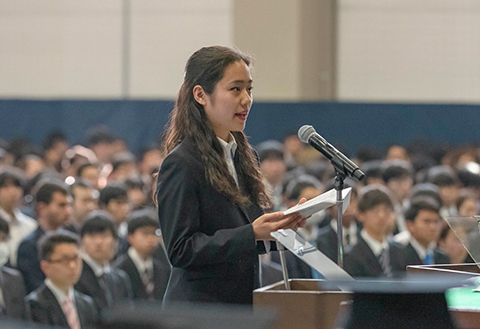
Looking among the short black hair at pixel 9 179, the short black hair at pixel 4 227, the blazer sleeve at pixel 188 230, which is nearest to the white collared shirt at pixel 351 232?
the short black hair at pixel 4 227

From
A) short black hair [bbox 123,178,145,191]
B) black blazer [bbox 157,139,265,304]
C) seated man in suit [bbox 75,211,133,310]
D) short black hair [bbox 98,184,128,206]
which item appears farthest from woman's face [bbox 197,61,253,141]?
short black hair [bbox 123,178,145,191]

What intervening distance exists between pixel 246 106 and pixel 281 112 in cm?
731

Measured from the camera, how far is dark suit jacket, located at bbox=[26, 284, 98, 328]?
365 cm

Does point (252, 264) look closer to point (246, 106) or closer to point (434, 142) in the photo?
point (246, 106)

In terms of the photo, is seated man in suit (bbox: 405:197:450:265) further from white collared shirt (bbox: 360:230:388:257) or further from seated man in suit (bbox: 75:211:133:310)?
seated man in suit (bbox: 75:211:133:310)

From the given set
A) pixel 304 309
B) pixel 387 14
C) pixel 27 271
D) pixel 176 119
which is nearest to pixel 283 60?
pixel 387 14

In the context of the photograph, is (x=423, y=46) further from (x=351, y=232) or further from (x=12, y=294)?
(x=12, y=294)

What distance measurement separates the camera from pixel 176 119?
2.12m

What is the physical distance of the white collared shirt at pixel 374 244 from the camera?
4.52 m

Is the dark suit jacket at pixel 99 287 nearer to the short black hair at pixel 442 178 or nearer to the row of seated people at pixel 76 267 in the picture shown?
the row of seated people at pixel 76 267

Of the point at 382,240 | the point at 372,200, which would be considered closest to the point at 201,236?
the point at 382,240

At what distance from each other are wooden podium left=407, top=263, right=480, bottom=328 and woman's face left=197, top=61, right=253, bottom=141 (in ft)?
2.23

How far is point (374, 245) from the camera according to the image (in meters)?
4.57

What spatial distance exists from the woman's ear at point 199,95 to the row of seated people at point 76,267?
5.96 ft
